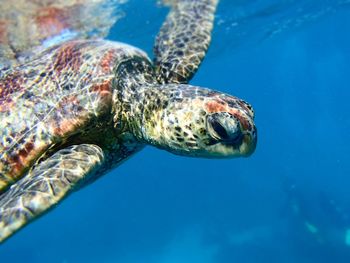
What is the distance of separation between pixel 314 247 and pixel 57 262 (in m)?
29.7

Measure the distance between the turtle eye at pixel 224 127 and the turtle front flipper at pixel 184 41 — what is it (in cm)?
179

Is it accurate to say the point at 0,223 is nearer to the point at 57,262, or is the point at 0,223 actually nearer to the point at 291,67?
the point at 57,262

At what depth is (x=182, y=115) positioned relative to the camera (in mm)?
3451

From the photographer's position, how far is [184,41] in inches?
215

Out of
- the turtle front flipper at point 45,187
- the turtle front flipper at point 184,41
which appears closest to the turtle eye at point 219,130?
the turtle front flipper at point 45,187

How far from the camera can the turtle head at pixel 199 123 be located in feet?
10.3

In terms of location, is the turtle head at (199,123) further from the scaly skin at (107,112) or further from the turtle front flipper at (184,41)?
the turtle front flipper at (184,41)

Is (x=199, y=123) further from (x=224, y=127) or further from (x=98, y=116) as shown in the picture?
(x=98, y=116)

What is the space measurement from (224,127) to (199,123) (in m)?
0.30

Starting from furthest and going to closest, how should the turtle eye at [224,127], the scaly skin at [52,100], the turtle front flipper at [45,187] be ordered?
1. the scaly skin at [52,100]
2. the turtle eye at [224,127]
3. the turtle front flipper at [45,187]

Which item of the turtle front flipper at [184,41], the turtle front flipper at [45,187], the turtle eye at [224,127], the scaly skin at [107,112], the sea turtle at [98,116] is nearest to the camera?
the turtle front flipper at [45,187]

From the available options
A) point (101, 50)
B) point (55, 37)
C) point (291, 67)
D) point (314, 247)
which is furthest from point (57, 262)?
point (291, 67)

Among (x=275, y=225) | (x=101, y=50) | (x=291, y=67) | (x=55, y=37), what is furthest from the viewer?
(x=291, y=67)

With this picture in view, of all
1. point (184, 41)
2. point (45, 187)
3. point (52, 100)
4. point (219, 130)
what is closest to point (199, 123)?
point (219, 130)
